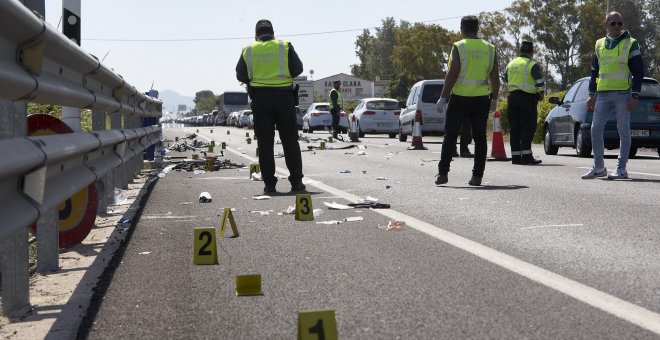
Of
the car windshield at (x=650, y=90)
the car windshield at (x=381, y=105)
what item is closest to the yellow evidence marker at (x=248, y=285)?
the car windshield at (x=650, y=90)

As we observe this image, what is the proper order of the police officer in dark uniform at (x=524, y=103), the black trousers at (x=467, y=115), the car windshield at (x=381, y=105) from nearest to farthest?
the black trousers at (x=467, y=115)
the police officer in dark uniform at (x=524, y=103)
the car windshield at (x=381, y=105)

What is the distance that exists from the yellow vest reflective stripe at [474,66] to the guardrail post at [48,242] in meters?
7.02

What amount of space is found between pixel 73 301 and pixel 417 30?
9117cm

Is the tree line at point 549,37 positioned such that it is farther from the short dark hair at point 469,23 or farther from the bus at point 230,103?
the short dark hair at point 469,23

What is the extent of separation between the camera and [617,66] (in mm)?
12398

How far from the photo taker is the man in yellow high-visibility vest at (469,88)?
38.6 ft

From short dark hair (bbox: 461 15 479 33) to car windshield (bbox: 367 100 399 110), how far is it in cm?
2481

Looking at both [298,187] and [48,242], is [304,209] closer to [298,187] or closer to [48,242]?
[48,242]

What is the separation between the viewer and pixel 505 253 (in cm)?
607

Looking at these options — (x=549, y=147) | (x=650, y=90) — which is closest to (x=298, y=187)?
(x=650, y=90)

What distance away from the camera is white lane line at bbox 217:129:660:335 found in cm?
420

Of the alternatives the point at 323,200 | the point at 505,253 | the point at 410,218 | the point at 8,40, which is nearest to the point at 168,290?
the point at 8,40

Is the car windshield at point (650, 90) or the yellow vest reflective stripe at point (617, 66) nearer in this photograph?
the yellow vest reflective stripe at point (617, 66)

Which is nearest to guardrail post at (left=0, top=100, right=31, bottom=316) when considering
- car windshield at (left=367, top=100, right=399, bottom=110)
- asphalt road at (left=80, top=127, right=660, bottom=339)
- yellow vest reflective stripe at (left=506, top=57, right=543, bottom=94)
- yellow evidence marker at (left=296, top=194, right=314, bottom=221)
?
asphalt road at (left=80, top=127, right=660, bottom=339)
